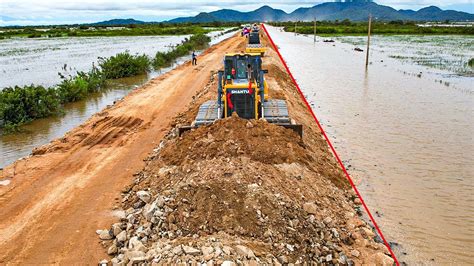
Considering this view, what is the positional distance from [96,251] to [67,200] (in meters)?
2.55

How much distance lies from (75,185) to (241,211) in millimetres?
5043

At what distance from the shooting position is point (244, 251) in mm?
5793

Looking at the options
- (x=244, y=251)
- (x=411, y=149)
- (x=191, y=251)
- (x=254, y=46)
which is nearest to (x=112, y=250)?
(x=191, y=251)

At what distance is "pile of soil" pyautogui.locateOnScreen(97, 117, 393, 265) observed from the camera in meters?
6.19

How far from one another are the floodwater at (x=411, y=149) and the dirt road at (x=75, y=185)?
6.06 metres

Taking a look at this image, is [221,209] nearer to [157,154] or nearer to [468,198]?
[157,154]

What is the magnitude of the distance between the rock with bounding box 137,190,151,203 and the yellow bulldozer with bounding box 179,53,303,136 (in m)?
3.17

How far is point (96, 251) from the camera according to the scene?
696 centimetres

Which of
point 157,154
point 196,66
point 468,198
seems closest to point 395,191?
point 468,198

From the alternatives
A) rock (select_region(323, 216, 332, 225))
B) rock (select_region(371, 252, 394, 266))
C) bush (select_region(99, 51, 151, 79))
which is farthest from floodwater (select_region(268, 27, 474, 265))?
bush (select_region(99, 51, 151, 79))

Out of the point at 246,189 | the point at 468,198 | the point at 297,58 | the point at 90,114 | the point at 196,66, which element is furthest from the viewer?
the point at 297,58

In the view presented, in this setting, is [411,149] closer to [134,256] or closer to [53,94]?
[134,256]

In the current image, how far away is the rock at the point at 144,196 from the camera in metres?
8.26

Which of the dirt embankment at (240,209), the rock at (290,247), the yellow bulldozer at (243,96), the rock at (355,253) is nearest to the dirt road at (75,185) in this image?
the dirt embankment at (240,209)
